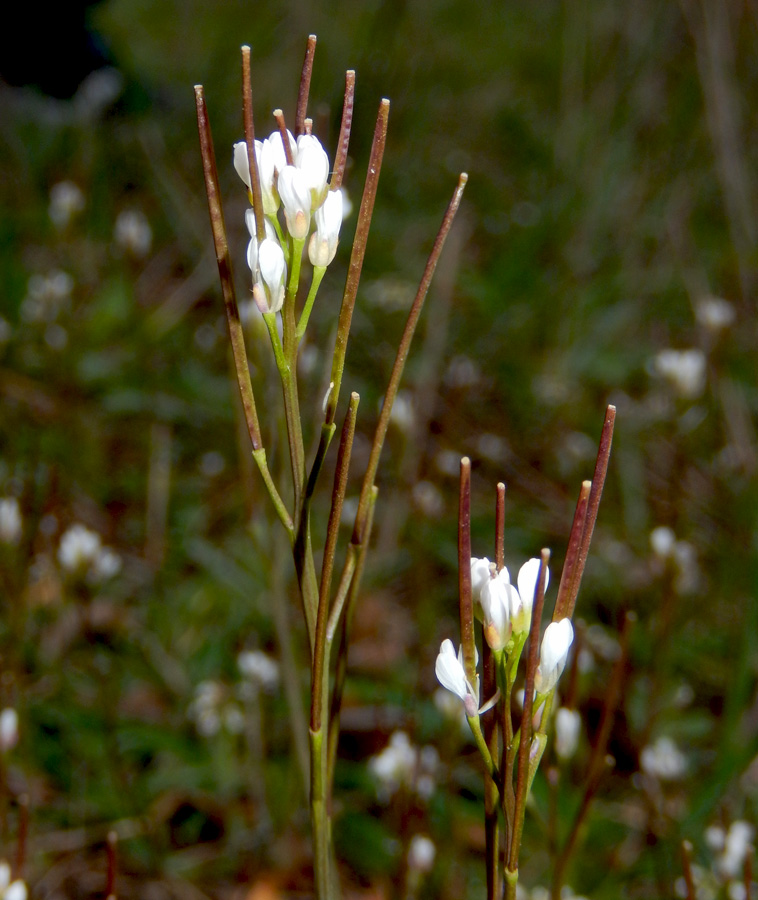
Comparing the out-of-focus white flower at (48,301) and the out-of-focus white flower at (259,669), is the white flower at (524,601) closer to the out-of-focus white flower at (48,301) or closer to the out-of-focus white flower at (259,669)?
the out-of-focus white flower at (259,669)

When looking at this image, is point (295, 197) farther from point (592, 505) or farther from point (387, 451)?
point (387, 451)

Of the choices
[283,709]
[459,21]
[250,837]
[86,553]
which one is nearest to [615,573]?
[283,709]

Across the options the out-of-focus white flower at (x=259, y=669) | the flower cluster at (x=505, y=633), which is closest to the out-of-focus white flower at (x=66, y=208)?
the out-of-focus white flower at (x=259, y=669)

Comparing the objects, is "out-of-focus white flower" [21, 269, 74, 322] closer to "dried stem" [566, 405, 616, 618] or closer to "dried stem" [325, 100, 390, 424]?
"dried stem" [325, 100, 390, 424]

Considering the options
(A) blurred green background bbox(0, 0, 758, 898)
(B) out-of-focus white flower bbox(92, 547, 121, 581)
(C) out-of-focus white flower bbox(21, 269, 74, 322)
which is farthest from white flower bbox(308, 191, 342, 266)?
(C) out-of-focus white flower bbox(21, 269, 74, 322)

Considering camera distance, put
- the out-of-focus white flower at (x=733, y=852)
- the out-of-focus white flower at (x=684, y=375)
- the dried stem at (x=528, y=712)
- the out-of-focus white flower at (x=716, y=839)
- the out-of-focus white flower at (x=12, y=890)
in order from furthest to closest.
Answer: the out-of-focus white flower at (x=684, y=375) → the out-of-focus white flower at (x=716, y=839) → the out-of-focus white flower at (x=733, y=852) → the out-of-focus white flower at (x=12, y=890) → the dried stem at (x=528, y=712)

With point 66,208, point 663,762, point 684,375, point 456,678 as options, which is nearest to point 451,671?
point 456,678

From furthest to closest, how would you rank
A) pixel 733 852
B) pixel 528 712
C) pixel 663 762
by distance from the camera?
pixel 663 762
pixel 733 852
pixel 528 712
